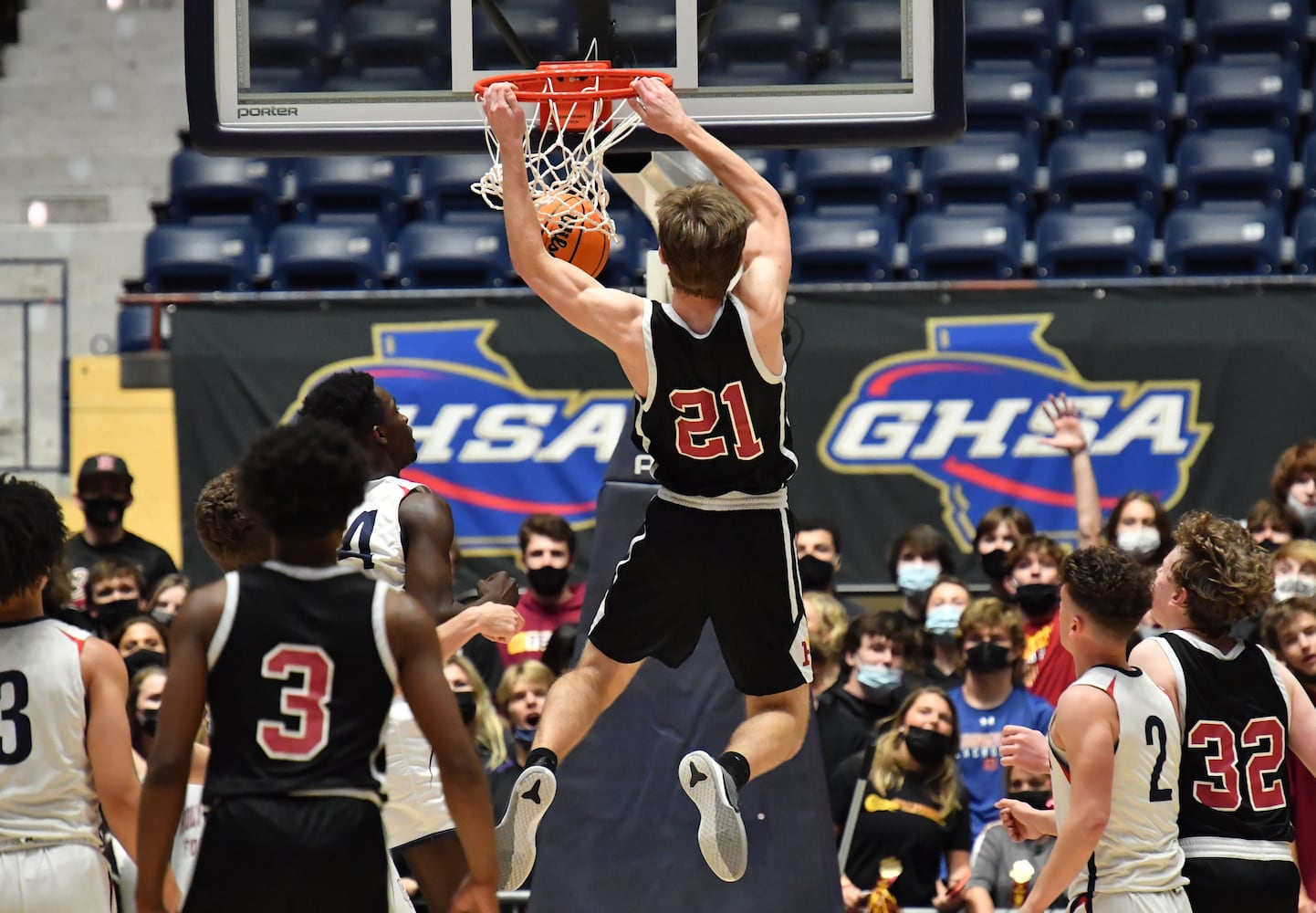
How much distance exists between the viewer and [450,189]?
1282 cm

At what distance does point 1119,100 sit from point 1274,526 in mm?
4790

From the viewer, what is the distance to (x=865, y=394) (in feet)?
35.0

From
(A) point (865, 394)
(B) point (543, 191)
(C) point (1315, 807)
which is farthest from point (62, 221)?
(C) point (1315, 807)

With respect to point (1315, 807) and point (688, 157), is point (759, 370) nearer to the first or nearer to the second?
point (688, 157)

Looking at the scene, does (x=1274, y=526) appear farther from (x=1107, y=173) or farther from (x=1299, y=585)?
(x=1107, y=173)

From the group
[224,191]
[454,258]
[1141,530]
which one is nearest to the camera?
[1141,530]

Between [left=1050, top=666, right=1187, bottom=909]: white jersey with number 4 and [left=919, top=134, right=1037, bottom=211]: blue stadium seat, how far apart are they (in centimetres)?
763

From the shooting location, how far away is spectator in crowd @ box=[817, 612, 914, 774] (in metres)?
8.38

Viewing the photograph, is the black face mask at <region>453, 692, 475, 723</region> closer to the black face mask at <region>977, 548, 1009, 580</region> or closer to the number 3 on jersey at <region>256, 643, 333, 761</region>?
the black face mask at <region>977, 548, 1009, 580</region>

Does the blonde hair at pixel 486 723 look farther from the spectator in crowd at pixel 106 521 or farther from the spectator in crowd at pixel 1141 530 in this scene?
the spectator in crowd at pixel 1141 530

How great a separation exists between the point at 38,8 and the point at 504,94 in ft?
36.2

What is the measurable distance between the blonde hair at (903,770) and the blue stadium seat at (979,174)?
5465mm

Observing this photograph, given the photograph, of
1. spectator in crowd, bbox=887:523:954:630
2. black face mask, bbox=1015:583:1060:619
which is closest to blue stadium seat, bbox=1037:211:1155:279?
spectator in crowd, bbox=887:523:954:630

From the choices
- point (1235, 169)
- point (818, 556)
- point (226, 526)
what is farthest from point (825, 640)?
point (1235, 169)
